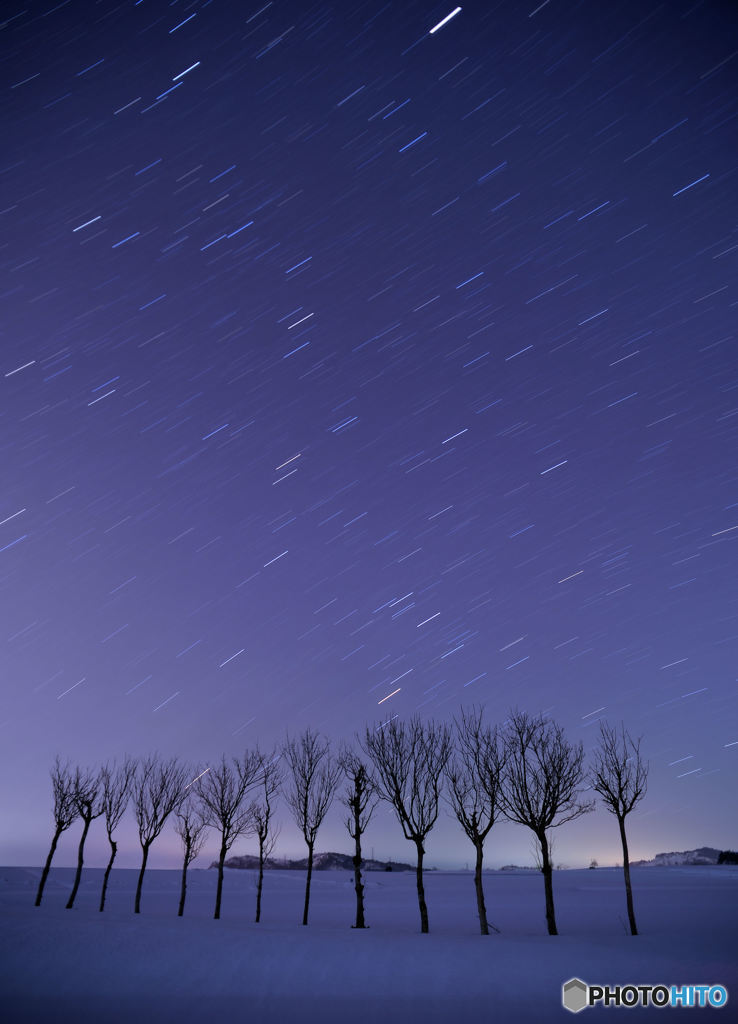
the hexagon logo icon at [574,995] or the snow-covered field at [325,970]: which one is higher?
the hexagon logo icon at [574,995]

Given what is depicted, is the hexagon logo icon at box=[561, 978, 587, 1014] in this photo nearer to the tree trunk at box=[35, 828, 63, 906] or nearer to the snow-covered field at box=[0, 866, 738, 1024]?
the snow-covered field at box=[0, 866, 738, 1024]

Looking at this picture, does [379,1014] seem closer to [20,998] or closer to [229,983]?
[229,983]

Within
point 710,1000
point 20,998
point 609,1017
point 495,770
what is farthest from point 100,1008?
point 495,770

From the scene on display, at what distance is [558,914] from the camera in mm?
28219

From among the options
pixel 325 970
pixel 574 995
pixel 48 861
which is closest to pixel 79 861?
pixel 48 861

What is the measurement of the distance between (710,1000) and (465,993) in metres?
5.61

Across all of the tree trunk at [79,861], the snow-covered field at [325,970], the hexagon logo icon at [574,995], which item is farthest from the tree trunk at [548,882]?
the tree trunk at [79,861]
